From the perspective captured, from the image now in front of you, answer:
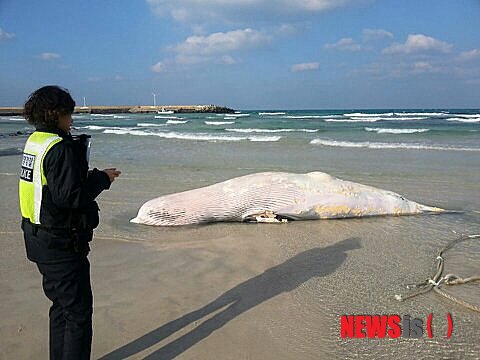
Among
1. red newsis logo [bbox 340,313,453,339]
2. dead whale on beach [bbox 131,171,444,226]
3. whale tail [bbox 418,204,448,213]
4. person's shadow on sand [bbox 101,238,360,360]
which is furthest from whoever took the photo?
whale tail [bbox 418,204,448,213]

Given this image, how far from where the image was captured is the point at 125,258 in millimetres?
4980

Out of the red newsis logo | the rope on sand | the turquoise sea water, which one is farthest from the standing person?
the turquoise sea water

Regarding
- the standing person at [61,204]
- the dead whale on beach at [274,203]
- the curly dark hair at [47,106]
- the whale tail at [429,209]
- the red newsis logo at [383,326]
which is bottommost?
the red newsis logo at [383,326]

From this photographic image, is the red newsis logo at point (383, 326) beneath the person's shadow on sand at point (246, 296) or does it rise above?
beneath

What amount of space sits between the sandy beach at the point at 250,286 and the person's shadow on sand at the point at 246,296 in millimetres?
11

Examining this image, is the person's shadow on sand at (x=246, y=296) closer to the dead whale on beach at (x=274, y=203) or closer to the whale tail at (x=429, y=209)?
the dead whale on beach at (x=274, y=203)

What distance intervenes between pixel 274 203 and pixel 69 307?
4341mm

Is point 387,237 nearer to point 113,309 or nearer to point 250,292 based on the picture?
point 250,292

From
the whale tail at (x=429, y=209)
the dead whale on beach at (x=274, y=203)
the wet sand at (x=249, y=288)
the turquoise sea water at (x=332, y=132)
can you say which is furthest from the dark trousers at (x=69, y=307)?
the turquoise sea water at (x=332, y=132)

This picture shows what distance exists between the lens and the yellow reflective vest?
2375 mm

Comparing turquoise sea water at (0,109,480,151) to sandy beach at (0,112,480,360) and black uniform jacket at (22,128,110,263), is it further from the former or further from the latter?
black uniform jacket at (22,128,110,263)

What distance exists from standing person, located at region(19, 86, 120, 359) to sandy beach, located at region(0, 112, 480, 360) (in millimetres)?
708

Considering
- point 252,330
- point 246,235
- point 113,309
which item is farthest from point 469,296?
point 113,309

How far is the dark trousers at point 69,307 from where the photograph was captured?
2541mm
